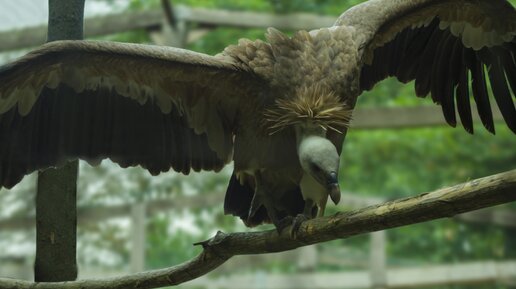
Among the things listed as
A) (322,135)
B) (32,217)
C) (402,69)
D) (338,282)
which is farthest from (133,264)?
(322,135)

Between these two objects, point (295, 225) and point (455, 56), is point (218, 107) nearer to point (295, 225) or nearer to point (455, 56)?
point (295, 225)

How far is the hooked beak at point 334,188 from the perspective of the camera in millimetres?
3002

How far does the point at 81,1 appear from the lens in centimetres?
339

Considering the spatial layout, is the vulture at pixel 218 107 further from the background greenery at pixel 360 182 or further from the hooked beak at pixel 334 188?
the background greenery at pixel 360 182

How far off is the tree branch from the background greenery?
16.0 feet

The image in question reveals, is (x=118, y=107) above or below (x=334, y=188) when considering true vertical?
above

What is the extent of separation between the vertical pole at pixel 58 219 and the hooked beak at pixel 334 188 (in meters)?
1.03

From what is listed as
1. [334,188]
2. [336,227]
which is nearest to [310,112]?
[334,188]

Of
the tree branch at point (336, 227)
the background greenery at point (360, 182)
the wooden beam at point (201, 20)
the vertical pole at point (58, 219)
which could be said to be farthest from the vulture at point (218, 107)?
the background greenery at point (360, 182)

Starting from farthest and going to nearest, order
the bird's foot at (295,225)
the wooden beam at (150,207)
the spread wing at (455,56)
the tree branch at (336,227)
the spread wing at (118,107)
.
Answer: the wooden beam at (150,207) → the spread wing at (455,56) → the spread wing at (118,107) → the bird's foot at (295,225) → the tree branch at (336,227)

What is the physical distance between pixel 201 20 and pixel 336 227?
16.5 feet

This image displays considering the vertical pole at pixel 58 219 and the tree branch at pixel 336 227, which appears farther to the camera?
the vertical pole at pixel 58 219

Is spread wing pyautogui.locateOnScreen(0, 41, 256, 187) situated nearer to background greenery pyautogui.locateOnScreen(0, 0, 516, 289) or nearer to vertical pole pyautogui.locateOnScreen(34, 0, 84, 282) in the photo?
vertical pole pyautogui.locateOnScreen(34, 0, 84, 282)

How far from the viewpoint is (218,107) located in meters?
3.58
